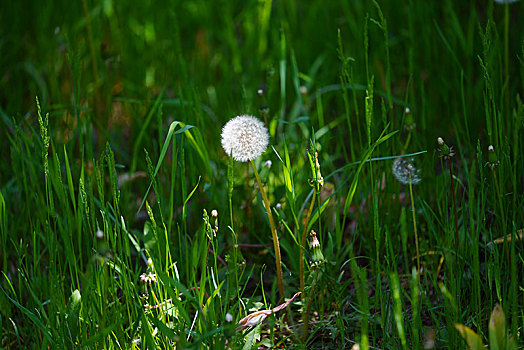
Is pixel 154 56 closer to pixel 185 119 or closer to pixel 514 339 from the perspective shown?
pixel 185 119

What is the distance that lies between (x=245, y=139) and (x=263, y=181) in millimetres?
302

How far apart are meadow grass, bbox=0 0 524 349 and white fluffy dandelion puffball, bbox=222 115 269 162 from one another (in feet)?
0.21

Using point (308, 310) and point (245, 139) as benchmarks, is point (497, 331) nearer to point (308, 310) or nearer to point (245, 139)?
point (308, 310)

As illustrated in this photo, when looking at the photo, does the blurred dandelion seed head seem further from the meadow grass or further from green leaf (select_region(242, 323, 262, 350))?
green leaf (select_region(242, 323, 262, 350))

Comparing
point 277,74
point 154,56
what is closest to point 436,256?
point 277,74

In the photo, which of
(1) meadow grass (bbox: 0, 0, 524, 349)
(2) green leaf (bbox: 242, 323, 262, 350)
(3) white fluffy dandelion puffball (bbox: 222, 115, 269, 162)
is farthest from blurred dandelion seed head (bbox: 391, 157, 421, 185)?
(2) green leaf (bbox: 242, 323, 262, 350)

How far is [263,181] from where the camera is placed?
161cm

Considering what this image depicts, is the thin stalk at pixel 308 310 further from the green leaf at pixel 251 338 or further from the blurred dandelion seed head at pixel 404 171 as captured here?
the blurred dandelion seed head at pixel 404 171

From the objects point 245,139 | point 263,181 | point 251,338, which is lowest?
point 251,338

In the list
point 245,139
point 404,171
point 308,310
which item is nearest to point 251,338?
point 308,310

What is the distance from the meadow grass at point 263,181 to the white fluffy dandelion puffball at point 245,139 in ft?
0.21

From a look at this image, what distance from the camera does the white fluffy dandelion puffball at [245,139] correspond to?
133 cm

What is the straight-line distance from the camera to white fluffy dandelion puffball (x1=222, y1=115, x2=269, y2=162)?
133 cm

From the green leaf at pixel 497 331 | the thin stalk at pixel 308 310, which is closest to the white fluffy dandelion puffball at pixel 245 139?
the thin stalk at pixel 308 310
